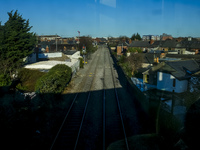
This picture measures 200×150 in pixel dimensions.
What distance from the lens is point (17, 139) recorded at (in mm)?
8344

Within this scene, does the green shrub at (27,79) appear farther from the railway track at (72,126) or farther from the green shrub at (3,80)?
the railway track at (72,126)

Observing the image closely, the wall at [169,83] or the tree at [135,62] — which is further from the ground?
the tree at [135,62]

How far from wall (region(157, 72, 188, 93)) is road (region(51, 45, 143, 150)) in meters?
3.97

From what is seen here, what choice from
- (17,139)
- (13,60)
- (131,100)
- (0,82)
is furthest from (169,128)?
(13,60)

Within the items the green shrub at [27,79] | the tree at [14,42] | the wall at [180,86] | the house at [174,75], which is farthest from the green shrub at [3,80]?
the wall at [180,86]

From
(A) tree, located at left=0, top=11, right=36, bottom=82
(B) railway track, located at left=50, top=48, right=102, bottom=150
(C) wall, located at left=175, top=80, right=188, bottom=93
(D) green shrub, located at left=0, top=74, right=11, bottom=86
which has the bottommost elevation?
(B) railway track, located at left=50, top=48, right=102, bottom=150

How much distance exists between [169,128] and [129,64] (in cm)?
1917

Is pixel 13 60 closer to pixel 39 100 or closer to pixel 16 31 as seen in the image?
pixel 16 31

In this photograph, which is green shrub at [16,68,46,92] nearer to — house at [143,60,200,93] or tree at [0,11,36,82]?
tree at [0,11,36,82]

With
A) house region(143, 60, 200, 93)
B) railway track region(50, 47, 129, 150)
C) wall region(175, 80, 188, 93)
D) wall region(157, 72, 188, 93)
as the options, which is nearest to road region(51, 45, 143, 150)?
railway track region(50, 47, 129, 150)

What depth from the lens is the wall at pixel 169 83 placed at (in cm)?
1711

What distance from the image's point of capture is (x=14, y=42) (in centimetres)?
2061

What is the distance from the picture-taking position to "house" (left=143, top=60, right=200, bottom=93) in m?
17.1

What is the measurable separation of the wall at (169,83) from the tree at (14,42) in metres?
15.1
